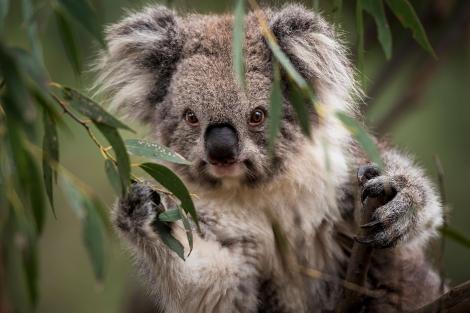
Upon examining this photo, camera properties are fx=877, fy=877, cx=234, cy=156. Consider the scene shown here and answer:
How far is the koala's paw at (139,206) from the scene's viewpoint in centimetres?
282

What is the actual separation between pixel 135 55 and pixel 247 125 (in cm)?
70

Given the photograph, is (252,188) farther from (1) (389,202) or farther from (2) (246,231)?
(1) (389,202)

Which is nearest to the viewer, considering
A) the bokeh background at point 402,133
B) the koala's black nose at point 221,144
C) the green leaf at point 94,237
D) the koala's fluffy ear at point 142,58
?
the green leaf at point 94,237

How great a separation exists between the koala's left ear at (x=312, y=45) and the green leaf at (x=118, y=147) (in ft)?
3.68

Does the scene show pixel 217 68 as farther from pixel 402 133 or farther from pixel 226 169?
pixel 402 133

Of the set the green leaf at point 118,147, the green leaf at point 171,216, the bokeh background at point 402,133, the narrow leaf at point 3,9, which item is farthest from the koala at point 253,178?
the bokeh background at point 402,133

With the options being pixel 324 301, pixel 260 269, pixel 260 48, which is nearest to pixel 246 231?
pixel 260 269

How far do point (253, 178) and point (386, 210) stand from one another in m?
0.51

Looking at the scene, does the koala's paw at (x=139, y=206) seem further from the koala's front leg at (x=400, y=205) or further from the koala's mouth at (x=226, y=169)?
the koala's front leg at (x=400, y=205)

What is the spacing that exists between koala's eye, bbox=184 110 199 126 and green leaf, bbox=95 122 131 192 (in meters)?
0.89

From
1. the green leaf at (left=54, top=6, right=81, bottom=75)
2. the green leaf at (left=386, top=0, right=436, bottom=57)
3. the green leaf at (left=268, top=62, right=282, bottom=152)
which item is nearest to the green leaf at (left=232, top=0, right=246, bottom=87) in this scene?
the green leaf at (left=268, top=62, right=282, bottom=152)

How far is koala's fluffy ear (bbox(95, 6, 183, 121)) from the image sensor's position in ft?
11.0

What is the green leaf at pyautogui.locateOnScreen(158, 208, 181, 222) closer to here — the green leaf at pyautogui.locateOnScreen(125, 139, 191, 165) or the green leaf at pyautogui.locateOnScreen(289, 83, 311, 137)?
the green leaf at pyautogui.locateOnScreen(125, 139, 191, 165)

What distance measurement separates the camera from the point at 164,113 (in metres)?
3.29
